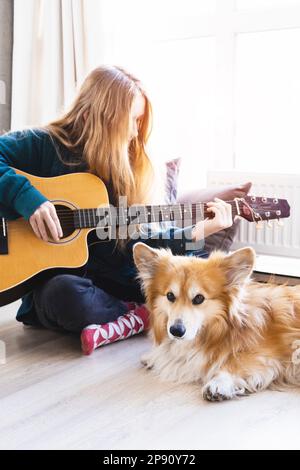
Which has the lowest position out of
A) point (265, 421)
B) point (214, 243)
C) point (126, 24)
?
point (265, 421)

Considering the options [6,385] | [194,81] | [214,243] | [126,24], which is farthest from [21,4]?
[6,385]

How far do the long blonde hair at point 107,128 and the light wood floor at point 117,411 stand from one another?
632 mm

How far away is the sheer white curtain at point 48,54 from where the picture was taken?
3408 mm

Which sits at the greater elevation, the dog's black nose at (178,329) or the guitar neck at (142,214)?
the guitar neck at (142,214)

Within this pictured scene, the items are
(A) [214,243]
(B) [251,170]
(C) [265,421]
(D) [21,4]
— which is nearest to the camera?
(C) [265,421]

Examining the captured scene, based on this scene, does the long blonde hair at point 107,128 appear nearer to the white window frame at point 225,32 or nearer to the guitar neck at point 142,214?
the guitar neck at point 142,214

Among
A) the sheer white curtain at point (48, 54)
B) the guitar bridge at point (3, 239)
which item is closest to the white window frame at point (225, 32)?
the sheer white curtain at point (48, 54)

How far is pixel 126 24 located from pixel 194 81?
49cm

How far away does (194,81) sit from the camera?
3449mm

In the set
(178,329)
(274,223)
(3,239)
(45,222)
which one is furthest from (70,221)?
(274,223)

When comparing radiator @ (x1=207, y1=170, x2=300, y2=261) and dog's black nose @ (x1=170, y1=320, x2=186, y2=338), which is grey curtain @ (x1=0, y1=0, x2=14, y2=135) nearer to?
radiator @ (x1=207, y1=170, x2=300, y2=261)

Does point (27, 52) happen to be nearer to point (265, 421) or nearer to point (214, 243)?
point (214, 243)

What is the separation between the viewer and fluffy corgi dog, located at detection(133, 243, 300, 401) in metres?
1.75

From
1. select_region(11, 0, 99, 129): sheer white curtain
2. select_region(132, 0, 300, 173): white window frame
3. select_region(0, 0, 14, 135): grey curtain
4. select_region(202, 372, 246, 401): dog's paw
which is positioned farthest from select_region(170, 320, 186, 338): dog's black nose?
select_region(0, 0, 14, 135): grey curtain
